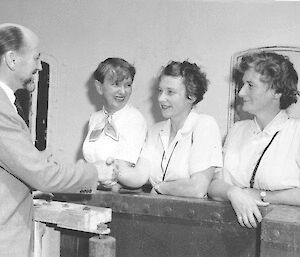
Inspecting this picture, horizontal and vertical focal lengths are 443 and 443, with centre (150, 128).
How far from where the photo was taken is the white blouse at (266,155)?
2.21 metres

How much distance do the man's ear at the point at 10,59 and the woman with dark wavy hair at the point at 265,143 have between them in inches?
43.6

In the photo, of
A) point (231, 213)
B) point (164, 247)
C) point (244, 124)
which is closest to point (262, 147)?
point (244, 124)

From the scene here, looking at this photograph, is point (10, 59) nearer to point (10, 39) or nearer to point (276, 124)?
point (10, 39)

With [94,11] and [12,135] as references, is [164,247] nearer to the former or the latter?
[12,135]

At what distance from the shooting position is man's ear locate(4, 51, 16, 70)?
177 centimetres

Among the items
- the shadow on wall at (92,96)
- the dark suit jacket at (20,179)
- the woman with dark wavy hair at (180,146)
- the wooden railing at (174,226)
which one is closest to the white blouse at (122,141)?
the woman with dark wavy hair at (180,146)

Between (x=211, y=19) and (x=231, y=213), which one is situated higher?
(x=211, y=19)

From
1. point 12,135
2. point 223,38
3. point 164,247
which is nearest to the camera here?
point 12,135

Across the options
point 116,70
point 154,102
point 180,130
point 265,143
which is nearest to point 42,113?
point 154,102

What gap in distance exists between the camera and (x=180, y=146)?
2.38m

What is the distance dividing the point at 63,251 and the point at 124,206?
1.22ft

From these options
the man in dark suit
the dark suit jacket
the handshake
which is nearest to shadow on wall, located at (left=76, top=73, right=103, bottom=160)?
the handshake

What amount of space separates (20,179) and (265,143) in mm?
1258

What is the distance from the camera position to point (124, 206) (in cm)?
206
